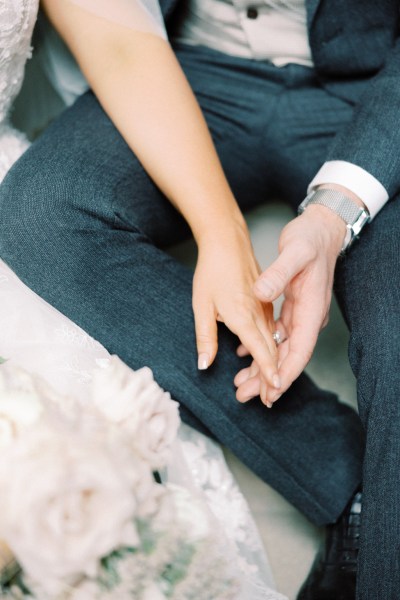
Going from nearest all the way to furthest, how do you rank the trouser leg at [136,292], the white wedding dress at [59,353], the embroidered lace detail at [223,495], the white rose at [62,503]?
the white rose at [62,503] < the white wedding dress at [59,353] < the trouser leg at [136,292] < the embroidered lace detail at [223,495]

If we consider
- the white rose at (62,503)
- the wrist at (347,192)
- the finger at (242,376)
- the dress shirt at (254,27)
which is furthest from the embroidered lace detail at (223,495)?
the dress shirt at (254,27)

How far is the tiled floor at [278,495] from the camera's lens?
3.16 ft

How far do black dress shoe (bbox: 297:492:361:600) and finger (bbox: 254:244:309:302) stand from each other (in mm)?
386

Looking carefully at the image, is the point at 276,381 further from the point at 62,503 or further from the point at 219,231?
the point at 62,503

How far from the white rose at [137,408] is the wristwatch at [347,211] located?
442 mm

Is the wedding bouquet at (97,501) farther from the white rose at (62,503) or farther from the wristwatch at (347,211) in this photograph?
the wristwatch at (347,211)

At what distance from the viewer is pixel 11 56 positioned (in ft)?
2.71

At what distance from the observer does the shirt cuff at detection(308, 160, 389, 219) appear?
81 cm

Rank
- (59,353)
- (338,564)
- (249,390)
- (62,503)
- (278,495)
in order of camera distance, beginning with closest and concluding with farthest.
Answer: (62,503), (59,353), (249,390), (338,564), (278,495)

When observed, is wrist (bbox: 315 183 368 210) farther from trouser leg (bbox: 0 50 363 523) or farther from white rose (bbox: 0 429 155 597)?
white rose (bbox: 0 429 155 597)

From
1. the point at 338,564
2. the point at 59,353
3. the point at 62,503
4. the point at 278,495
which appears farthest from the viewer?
the point at 278,495

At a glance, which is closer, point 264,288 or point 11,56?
point 264,288

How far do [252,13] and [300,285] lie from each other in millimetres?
447

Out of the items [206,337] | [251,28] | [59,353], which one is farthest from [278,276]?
[251,28]
